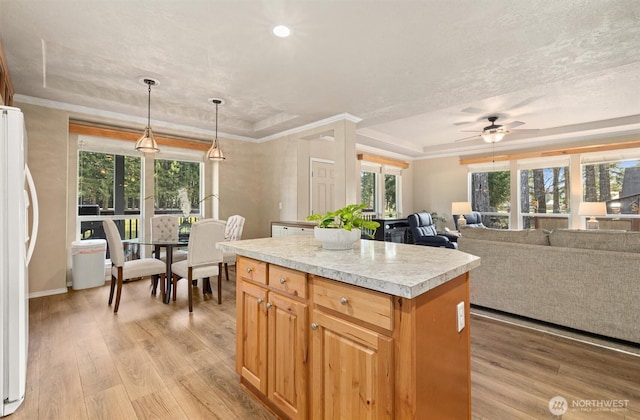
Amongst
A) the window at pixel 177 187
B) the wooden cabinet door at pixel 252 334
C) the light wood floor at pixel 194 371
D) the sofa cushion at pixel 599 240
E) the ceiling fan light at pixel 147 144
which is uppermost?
the ceiling fan light at pixel 147 144

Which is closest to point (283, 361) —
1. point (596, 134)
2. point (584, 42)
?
point (584, 42)

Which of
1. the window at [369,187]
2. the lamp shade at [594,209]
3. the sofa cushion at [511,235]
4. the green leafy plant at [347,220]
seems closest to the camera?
the green leafy plant at [347,220]

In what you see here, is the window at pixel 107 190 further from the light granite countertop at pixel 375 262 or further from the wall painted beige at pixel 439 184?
the wall painted beige at pixel 439 184

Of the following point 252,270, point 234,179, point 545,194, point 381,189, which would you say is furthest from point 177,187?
point 545,194

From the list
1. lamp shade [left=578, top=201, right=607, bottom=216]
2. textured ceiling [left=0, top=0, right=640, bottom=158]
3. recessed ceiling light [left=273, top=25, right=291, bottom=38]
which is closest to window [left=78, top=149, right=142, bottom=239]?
textured ceiling [left=0, top=0, right=640, bottom=158]

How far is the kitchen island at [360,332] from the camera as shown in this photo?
110 cm

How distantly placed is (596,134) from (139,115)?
8.01m

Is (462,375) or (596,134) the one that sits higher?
(596,134)

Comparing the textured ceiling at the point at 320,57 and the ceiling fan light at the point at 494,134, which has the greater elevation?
the textured ceiling at the point at 320,57

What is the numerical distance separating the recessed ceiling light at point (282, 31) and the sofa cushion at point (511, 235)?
2.65 meters

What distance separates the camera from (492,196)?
7.21m

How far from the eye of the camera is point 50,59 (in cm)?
288

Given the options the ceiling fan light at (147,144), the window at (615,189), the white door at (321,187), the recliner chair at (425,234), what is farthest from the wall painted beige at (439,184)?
the ceiling fan light at (147,144)

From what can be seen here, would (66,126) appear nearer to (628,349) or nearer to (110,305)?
(110,305)
